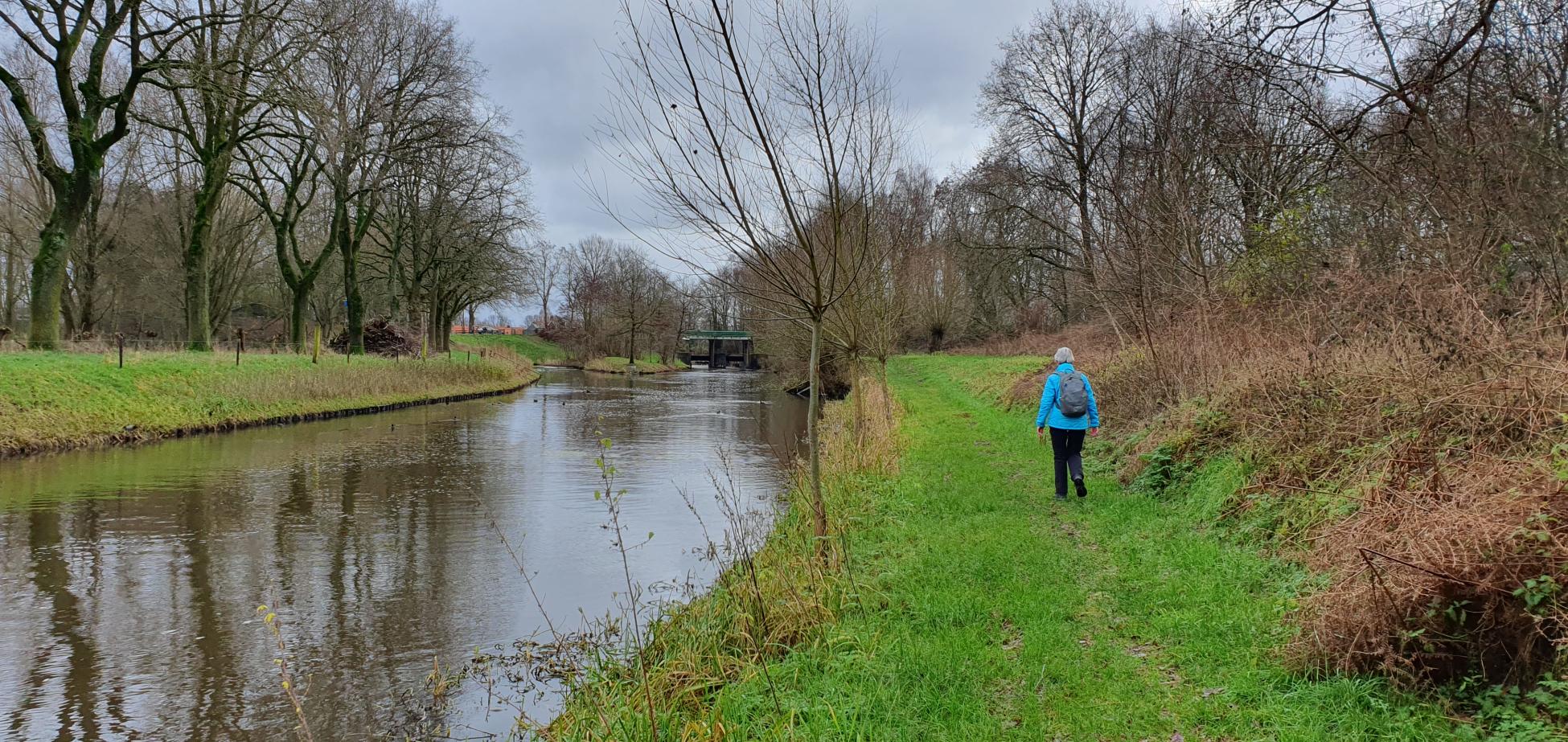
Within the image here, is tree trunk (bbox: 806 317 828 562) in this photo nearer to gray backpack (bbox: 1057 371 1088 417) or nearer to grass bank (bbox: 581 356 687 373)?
gray backpack (bbox: 1057 371 1088 417)

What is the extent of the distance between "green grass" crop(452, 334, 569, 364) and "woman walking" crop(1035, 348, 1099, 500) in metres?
64.7

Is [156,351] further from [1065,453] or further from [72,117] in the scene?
[1065,453]

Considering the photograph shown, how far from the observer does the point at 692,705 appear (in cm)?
452

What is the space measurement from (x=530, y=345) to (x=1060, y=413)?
71530 millimetres

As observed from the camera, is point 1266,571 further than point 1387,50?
No

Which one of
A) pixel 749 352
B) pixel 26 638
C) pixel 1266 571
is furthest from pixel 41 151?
pixel 749 352

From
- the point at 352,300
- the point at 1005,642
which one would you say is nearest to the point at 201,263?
the point at 352,300

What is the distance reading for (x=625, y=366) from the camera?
64625mm

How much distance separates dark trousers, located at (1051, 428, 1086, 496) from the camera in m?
8.05

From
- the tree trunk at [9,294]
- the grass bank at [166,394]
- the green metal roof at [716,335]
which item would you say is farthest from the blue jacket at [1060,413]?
the green metal roof at [716,335]

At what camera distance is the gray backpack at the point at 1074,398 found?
791cm

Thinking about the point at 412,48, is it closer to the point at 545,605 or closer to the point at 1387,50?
the point at 545,605

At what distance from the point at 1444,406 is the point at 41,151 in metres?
24.9

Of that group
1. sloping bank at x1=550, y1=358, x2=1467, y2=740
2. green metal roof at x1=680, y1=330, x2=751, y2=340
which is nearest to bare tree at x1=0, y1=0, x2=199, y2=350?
sloping bank at x1=550, y1=358, x2=1467, y2=740
